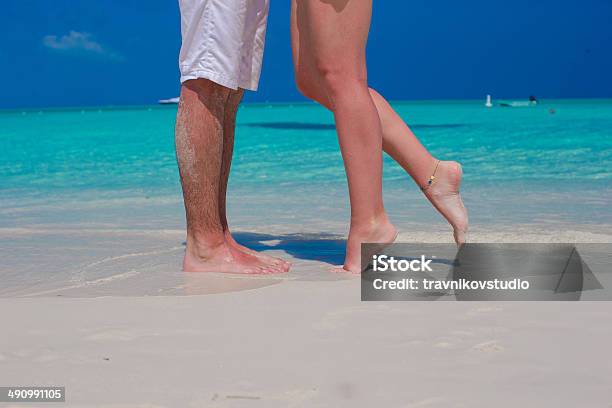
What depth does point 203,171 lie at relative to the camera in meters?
2.49

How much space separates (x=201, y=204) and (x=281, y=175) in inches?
190

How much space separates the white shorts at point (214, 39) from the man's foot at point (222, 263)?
18.4 inches

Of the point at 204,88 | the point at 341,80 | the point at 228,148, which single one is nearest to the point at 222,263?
the point at 228,148

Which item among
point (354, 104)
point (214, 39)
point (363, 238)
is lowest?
point (363, 238)

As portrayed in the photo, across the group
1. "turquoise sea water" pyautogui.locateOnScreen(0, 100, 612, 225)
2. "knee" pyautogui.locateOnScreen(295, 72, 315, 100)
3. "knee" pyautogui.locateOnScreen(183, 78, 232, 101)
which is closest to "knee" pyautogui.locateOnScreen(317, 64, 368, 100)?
"knee" pyautogui.locateOnScreen(295, 72, 315, 100)

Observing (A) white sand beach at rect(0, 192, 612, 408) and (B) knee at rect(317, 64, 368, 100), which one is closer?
(A) white sand beach at rect(0, 192, 612, 408)

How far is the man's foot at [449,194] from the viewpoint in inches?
102

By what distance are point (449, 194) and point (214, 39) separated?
0.80 m

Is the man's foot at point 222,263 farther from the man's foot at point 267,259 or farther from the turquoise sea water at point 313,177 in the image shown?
the turquoise sea water at point 313,177

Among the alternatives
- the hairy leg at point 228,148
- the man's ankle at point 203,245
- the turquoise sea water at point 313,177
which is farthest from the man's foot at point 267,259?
the turquoise sea water at point 313,177

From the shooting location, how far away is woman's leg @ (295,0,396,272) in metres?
2.40

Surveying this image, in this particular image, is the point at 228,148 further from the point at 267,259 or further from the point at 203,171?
the point at 267,259

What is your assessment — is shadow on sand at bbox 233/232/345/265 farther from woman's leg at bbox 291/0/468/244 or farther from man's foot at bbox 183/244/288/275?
woman's leg at bbox 291/0/468/244

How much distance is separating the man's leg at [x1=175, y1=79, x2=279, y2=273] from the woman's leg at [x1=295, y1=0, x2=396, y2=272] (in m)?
0.28
